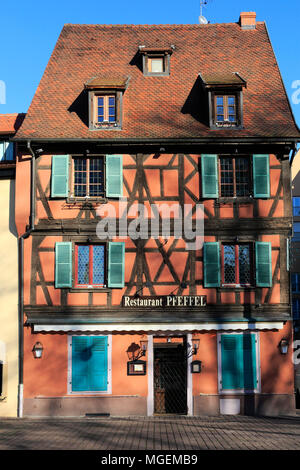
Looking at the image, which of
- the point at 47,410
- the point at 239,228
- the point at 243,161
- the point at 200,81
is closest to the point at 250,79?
the point at 200,81

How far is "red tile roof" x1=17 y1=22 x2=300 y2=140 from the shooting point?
60.2 ft

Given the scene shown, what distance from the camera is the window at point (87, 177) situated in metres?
17.8

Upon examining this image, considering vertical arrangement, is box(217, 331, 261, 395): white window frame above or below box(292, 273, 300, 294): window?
below

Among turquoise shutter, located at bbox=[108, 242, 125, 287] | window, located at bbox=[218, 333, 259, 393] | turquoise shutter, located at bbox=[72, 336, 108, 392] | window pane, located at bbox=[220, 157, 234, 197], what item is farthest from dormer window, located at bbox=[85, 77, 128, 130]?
window, located at bbox=[218, 333, 259, 393]

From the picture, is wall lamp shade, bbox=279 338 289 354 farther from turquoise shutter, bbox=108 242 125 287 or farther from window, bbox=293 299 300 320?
window, bbox=293 299 300 320

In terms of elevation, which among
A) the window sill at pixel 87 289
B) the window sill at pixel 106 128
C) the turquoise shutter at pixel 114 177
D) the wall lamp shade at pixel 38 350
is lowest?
the wall lamp shade at pixel 38 350

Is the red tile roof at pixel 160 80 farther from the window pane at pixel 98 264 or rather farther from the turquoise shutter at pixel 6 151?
the window pane at pixel 98 264

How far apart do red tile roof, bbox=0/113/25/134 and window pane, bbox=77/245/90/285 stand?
5.16 m

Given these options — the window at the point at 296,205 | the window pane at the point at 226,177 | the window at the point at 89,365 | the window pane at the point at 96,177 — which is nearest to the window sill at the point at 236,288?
the window pane at the point at 226,177

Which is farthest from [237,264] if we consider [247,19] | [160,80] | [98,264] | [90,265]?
[247,19]

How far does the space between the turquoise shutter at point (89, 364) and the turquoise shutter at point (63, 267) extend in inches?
70.9
